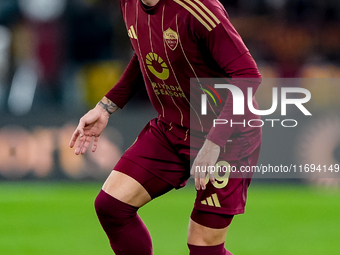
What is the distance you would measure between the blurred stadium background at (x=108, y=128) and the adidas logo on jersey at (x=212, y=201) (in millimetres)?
1722

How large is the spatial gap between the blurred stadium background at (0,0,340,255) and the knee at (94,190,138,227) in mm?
1692

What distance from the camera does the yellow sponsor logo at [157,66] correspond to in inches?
109

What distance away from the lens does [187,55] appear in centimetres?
266

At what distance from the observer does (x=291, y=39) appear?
761 cm

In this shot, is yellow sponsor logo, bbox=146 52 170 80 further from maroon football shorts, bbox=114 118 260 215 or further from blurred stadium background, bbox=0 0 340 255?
blurred stadium background, bbox=0 0 340 255

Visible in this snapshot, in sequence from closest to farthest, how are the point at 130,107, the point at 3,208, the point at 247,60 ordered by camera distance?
the point at 247,60
the point at 3,208
the point at 130,107

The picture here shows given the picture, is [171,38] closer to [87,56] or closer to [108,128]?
[108,128]

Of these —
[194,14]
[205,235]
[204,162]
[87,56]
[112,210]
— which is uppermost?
[194,14]

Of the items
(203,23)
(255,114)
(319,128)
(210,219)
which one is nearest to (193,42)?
(203,23)

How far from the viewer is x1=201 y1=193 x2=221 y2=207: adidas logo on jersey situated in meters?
2.79

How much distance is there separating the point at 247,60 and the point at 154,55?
1.62ft

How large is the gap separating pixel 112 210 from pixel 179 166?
41 cm

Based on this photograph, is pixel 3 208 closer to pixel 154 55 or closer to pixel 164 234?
pixel 164 234

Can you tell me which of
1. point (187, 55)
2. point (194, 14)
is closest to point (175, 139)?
point (187, 55)
